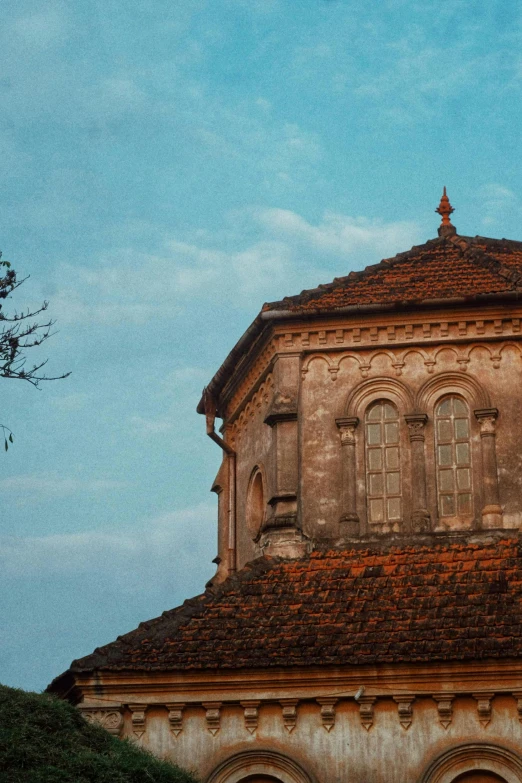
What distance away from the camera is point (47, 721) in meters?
17.0

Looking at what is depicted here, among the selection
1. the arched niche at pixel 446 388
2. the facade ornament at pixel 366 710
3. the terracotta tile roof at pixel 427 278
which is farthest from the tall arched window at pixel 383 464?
the facade ornament at pixel 366 710

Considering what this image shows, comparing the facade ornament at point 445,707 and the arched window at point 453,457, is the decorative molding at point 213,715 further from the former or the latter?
the arched window at point 453,457

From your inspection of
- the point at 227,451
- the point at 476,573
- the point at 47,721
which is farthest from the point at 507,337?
the point at 47,721

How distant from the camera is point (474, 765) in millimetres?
18547

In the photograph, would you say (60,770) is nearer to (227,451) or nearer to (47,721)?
(47,721)

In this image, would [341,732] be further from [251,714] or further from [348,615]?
[348,615]

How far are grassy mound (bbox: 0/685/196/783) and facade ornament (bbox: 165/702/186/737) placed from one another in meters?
1.22

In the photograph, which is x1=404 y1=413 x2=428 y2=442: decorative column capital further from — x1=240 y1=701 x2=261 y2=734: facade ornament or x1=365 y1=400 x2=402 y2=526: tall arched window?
x1=240 y1=701 x2=261 y2=734: facade ornament

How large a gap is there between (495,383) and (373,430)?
2.09m

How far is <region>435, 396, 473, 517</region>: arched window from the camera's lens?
2212 centimetres

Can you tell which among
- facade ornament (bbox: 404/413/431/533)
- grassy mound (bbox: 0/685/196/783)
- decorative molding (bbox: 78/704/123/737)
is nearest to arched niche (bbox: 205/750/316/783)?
grassy mound (bbox: 0/685/196/783)

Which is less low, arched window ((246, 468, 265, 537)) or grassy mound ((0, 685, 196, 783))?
arched window ((246, 468, 265, 537))

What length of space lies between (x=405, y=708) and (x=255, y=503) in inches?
270

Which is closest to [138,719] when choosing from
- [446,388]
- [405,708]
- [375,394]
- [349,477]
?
[405,708]
